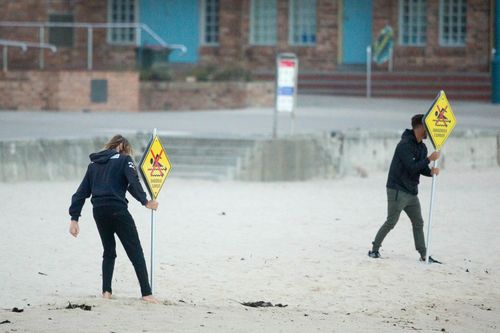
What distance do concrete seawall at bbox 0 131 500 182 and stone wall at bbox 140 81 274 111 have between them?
898 cm

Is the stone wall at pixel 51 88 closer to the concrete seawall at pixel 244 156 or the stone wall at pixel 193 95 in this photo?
the stone wall at pixel 193 95

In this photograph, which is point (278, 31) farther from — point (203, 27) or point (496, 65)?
point (496, 65)

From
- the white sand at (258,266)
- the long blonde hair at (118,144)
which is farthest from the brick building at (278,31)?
the long blonde hair at (118,144)

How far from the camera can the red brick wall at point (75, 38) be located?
33000mm

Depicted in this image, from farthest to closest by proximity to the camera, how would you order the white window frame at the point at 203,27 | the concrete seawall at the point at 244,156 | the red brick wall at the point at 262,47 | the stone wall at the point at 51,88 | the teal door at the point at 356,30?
the white window frame at the point at 203,27, the red brick wall at the point at 262,47, the teal door at the point at 356,30, the stone wall at the point at 51,88, the concrete seawall at the point at 244,156

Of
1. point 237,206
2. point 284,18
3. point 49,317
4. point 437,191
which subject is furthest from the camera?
point 284,18

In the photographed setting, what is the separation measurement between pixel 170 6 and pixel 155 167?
3016 centimetres

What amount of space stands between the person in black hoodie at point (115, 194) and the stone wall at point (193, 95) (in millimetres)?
21542

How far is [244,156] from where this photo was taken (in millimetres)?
22359

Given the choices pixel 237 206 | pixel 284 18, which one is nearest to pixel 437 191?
pixel 237 206

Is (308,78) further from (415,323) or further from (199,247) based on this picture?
(415,323)

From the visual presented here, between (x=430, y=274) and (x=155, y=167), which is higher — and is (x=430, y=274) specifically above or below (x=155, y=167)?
below

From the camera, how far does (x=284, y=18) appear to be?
40344 mm

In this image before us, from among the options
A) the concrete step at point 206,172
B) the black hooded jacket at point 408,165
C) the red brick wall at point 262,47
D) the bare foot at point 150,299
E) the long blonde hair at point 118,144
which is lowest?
the bare foot at point 150,299
